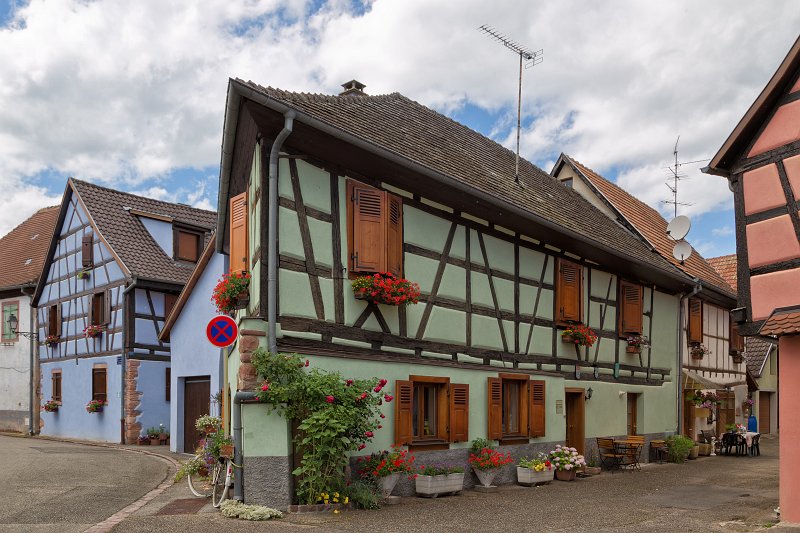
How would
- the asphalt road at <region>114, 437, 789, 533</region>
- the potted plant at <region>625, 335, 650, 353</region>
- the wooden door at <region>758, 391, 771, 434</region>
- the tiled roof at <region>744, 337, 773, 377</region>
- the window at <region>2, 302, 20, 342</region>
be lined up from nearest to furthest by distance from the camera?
the asphalt road at <region>114, 437, 789, 533</region>
the potted plant at <region>625, 335, 650, 353</region>
the window at <region>2, 302, 20, 342</region>
the tiled roof at <region>744, 337, 773, 377</region>
the wooden door at <region>758, 391, 771, 434</region>

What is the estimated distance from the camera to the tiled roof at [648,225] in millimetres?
22453

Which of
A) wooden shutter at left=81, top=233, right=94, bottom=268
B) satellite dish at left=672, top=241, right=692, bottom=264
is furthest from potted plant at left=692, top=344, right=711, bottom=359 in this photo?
wooden shutter at left=81, top=233, right=94, bottom=268

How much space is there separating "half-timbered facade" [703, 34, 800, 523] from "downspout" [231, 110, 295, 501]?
6.34m

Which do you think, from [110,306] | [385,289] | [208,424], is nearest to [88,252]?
[110,306]

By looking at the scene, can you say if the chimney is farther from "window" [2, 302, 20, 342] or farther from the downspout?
"window" [2, 302, 20, 342]

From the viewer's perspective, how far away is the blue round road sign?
32.3 feet

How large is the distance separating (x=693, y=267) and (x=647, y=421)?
598 cm

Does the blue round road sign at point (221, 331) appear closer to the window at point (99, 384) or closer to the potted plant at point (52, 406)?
the window at point (99, 384)

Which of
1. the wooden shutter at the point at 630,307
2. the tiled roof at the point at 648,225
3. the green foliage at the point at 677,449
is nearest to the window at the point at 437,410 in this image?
the wooden shutter at the point at 630,307

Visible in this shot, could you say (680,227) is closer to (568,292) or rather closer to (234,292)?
(568,292)

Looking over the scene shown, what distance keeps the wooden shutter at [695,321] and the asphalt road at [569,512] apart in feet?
22.7

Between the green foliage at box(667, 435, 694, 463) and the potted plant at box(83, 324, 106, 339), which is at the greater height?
the potted plant at box(83, 324, 106, 339)

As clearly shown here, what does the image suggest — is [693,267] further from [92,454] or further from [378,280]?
[92,454]

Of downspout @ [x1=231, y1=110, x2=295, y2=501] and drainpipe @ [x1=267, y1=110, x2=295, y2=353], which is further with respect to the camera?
drainpipe @ [x1=267, y1=110, x2=295, y2=353]
